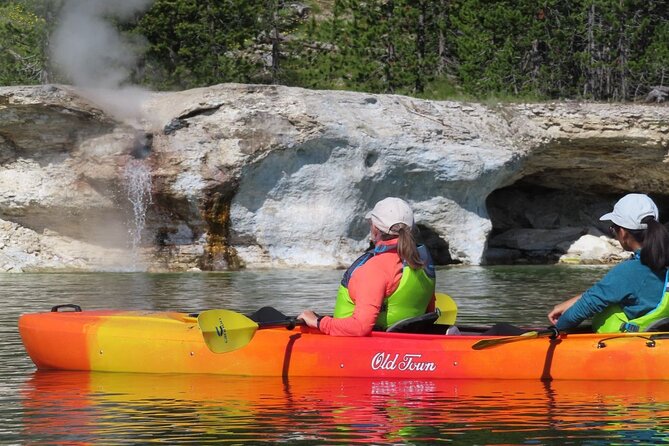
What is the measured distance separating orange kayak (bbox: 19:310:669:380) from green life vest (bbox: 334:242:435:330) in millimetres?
151

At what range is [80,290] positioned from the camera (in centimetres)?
1543

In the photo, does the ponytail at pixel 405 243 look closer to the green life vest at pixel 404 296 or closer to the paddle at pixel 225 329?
the green life vest at pixel 404 296

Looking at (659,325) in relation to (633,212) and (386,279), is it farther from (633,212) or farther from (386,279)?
(386,279)

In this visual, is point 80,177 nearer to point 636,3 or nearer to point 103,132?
point 103,132

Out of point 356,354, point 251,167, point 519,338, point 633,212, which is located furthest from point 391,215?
point 251,167

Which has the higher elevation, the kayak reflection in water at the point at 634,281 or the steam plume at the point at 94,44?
the steam plume at the point at 94,44

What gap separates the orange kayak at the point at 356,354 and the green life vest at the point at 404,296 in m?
0.15

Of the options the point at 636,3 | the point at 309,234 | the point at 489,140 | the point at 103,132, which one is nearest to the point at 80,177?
the point at 103,132

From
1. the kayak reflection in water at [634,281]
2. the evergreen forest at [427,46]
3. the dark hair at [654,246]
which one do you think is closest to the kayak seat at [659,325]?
the kayak reflection in water at [634,281]

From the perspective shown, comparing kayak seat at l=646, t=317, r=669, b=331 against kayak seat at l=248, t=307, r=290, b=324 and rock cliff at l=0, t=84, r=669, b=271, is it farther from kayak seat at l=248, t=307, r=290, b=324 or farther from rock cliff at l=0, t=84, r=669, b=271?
rock cliff at l=0, t=84, r=669, b=271

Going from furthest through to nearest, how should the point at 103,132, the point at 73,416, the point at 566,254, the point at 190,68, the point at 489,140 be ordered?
the point at 190,68, the point at 566,254, the point at 489,140, the point at 103,132, the point at 73,416

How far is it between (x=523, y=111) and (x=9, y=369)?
52.5ft

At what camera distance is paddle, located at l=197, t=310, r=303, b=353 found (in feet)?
23.8

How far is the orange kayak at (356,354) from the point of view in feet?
23.5
